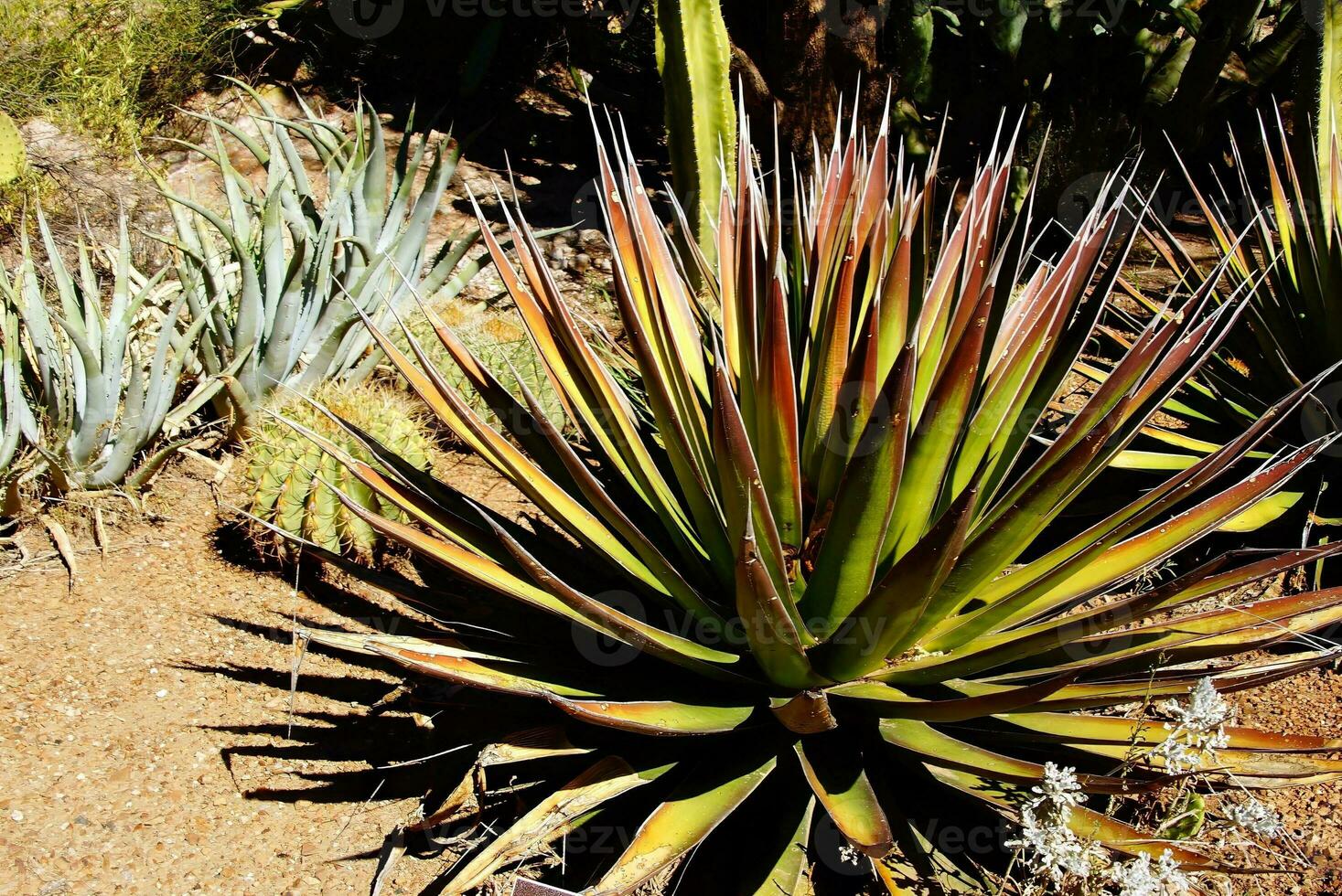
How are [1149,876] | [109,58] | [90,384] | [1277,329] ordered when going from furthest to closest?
[109,58], [1277,329], [90,384], [1149,876]

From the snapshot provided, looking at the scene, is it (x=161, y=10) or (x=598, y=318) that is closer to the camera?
(x=598, y=318)

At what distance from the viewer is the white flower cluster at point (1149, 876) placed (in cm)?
167

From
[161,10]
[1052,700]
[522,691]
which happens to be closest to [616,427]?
[522,691]

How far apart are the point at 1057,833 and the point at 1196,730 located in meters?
0.29

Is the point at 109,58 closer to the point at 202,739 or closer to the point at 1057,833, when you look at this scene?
the point at 202,739

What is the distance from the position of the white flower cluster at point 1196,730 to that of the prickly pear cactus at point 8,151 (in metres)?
5.17

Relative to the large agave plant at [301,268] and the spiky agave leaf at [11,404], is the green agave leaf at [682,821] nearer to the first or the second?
the large agave plant at [301,268]

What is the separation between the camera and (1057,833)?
1.73m

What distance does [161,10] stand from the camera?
261 inches

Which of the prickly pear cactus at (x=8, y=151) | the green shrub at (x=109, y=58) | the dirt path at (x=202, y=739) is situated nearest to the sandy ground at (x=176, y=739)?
the dirt path at (x=202, y=739)

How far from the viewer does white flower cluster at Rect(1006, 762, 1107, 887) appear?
5.57 feet

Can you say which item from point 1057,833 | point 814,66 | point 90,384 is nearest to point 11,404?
point 90,384

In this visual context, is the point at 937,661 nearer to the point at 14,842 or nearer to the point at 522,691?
the point at 522,691

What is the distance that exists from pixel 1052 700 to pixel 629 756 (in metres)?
0.79
